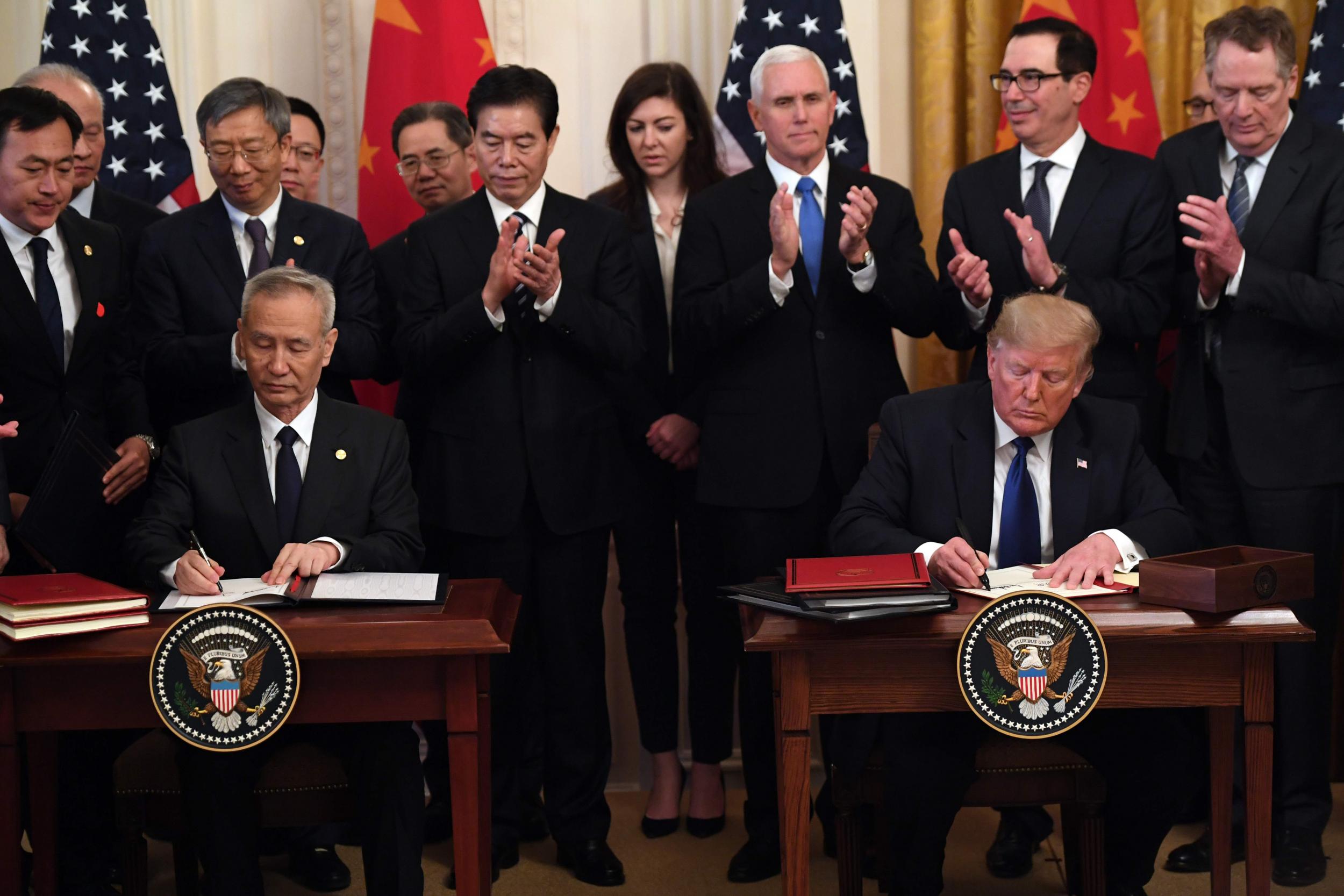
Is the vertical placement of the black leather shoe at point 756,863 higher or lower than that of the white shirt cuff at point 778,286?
lower

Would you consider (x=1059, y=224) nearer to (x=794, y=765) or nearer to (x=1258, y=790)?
(x=1258, y=790)

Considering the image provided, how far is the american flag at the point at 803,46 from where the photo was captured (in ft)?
16.0

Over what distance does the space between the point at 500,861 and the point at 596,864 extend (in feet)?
0.84

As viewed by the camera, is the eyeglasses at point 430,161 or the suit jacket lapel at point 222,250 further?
the eyeglasses at point 430,161

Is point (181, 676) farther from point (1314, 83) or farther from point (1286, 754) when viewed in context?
point (1314, 83)

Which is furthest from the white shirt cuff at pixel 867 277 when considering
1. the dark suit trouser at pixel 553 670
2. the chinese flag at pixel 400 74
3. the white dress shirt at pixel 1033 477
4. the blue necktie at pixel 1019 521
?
the chinese flag at pixel 400 74

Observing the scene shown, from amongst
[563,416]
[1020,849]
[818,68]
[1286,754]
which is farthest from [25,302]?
[1286,754]

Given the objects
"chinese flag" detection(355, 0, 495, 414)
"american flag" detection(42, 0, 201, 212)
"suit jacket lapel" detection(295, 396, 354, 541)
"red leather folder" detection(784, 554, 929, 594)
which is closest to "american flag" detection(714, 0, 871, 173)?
"chinese flag" detection(355, 0, 495, 414)

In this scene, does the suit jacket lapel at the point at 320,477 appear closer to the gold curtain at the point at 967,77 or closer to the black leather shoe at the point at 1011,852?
the black leather shoe at the point at 1011,852

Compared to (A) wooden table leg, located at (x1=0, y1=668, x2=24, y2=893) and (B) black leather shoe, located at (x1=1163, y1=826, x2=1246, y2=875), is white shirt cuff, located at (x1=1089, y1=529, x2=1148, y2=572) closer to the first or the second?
(B) black leather shoe, located at (x1=1163, y1=826, x2=1246, y2=875)

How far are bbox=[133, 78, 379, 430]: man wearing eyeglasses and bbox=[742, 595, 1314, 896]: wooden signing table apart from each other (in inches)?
64.8

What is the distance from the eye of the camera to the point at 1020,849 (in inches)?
150

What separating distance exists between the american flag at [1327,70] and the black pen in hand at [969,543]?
2298 mm

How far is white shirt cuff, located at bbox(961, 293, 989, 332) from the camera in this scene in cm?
374
